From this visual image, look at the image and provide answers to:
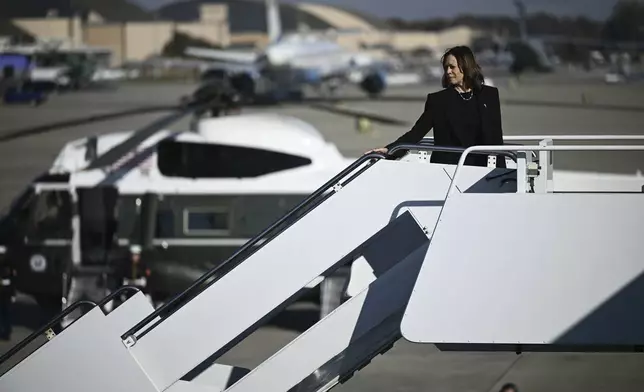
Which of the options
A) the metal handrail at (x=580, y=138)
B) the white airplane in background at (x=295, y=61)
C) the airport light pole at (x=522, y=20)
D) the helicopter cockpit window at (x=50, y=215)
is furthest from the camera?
the white airplane in background at (x=295, y=61)

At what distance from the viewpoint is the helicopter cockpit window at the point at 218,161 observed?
1273cm

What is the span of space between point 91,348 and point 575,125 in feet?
66.7

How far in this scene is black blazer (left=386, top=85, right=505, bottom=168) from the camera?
5.23 m

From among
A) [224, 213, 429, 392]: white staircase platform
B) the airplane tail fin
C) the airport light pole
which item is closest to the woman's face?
[224, 213, 429, 392]: white staircase platform

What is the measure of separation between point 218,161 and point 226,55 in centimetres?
2561

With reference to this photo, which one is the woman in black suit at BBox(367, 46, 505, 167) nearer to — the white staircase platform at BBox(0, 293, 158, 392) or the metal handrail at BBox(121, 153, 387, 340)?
the metal handrail at BBox(121, 153, 387, 340)

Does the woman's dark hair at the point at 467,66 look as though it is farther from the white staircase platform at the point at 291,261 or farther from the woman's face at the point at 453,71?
the white staircase platform at the point at 291,261

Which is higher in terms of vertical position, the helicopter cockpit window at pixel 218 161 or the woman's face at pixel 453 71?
the woman's face at pixel 453 71

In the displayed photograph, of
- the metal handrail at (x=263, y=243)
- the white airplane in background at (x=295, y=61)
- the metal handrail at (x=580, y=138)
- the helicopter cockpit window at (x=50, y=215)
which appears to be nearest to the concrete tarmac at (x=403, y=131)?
the helicopter cockpit window at (x=50, y=215)

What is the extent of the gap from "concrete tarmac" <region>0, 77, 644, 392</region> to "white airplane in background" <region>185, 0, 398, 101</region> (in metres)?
0.98

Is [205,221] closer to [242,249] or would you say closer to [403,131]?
[242,249]

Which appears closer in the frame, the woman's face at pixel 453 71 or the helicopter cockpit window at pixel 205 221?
the woman's face at pixel 453 71

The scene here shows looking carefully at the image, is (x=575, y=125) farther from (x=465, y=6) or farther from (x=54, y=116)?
(x=54, y=116)

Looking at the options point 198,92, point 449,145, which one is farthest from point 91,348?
point 198,92
